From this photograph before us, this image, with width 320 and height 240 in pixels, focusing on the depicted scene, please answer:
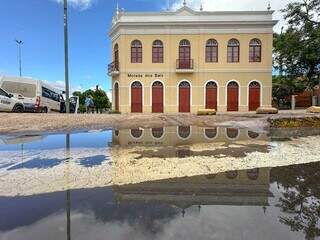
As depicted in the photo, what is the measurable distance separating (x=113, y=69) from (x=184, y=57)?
7406 mm

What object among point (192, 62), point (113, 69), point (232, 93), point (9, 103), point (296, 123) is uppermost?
point (192, 62)

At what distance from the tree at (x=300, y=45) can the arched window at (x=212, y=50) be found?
7669mm

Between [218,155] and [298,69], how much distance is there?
34.5 metres

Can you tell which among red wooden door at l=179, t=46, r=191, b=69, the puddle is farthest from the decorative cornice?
the puddle

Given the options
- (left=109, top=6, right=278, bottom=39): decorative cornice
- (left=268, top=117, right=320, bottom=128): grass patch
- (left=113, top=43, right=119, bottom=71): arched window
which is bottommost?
(left=268, top=117, right=320, bottom=128): grass patch

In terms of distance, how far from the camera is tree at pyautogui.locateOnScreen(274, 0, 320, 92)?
115 ft

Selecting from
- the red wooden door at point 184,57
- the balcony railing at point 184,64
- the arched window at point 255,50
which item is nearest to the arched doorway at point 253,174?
the balcony railing at point 184,64

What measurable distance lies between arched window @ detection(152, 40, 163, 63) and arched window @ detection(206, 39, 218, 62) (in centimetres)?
458

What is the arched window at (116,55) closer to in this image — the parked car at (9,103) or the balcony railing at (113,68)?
the balcony railing at (113,68)

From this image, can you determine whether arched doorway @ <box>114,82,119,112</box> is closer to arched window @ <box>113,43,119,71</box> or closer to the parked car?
arched window @ <box>113,43,119,71</box>

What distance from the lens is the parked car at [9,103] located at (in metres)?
22.9

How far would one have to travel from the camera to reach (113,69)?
36.6 metres

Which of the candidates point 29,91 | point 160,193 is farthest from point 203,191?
point 29,91

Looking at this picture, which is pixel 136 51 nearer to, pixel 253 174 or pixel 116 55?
pixel 116 55
